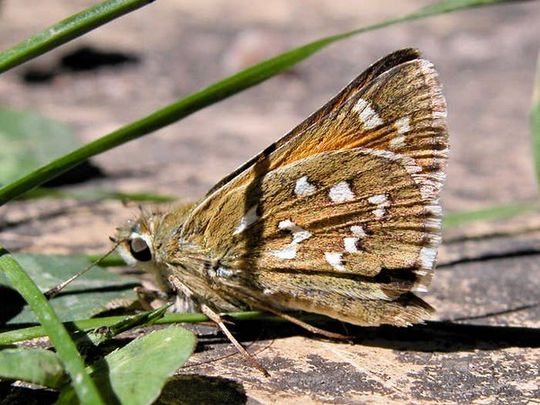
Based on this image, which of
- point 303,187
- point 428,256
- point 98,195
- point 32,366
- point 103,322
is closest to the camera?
point 32,366

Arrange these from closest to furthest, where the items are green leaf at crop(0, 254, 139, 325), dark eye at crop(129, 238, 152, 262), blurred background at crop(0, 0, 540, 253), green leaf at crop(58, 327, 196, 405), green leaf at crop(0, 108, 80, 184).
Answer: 1. green leaf at crop(58, 327, 196, 405)
2. green leaf at crop(0, 254, 139, 325)
3. dark eye at crop(129, 238, 152, 262)
4. green leaf at crop(0, 108, 80, 184)
5. blurred background at crop(0, 0, 540, 253)

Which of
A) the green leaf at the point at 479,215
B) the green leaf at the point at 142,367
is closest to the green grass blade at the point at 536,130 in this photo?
the green leaf at the point at 479,215

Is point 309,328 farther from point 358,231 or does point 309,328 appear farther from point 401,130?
point 401,130

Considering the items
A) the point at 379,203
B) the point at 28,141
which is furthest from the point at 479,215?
the point at 28,141

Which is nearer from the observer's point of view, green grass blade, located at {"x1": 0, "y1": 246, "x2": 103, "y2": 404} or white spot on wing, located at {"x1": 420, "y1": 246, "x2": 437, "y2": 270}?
green grass blade, located at {"x1": 0, "y1": 246, "x2": 103, "y2": 404}

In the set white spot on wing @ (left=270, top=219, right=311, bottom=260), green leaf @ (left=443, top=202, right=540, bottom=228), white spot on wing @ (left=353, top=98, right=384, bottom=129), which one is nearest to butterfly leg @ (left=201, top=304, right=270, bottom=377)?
Answer: white spot on wing @ (left=270, top=219, right=311, bottom=260)

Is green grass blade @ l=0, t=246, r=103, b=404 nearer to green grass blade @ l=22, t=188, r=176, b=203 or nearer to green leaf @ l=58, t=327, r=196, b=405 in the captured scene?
green leaf @ l=58, t=327, r=196, b=405

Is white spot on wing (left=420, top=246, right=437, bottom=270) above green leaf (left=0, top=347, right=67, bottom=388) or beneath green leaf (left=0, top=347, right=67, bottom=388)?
beneath
